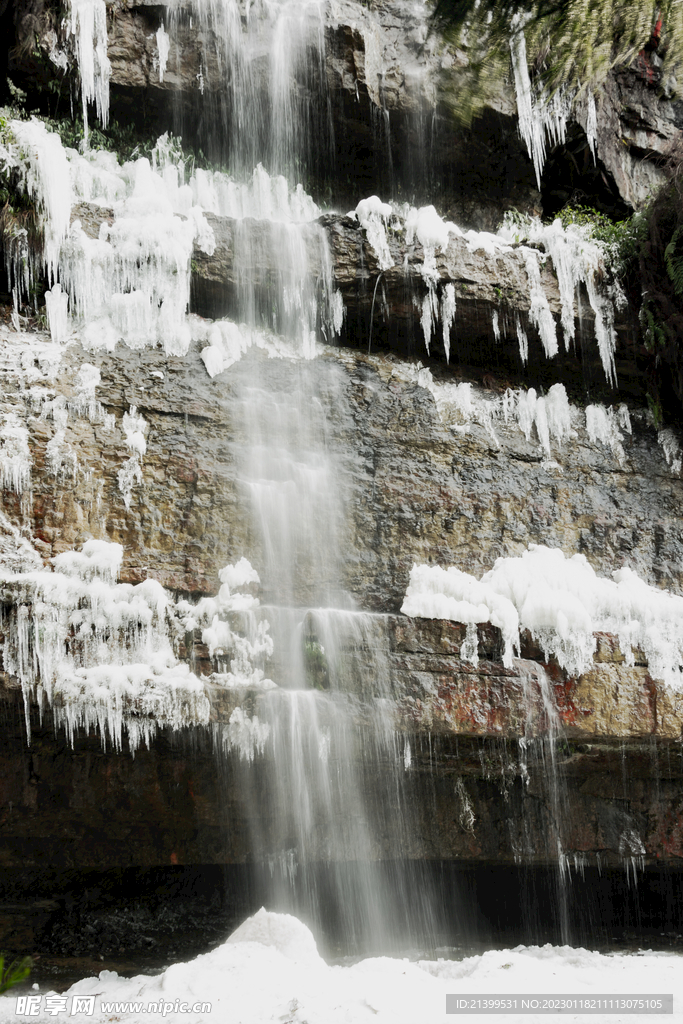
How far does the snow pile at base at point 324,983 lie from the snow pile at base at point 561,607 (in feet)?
7.01

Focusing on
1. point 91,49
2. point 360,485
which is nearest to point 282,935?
point 360,485

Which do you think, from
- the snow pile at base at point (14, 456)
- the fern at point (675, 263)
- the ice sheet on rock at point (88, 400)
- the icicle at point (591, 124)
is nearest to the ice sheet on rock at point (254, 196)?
the ice sheet on rock at point (88, 400)

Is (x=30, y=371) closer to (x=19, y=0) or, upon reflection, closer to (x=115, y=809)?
(x=115, y=809)

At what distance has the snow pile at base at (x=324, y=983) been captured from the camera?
14.3 ft

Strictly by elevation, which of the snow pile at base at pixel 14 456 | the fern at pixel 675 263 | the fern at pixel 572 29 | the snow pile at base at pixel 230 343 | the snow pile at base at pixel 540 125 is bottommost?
the snow pile at base at pixel 14 456

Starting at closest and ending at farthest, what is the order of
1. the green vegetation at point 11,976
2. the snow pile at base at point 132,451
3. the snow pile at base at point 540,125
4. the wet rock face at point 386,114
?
the green vegetation at point 11,976 → the snow pile at base at point 132,451 → the wet rock face at point 386,114 → the snow pile at base at point 540,125

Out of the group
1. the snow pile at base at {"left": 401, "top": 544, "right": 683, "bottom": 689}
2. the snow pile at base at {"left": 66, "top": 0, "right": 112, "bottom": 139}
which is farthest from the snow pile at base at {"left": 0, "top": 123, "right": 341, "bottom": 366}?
the snow pile at base at {"left": 401, "top": 544, "right": 683, "bottom": 689}

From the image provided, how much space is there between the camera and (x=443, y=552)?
6.84 metres

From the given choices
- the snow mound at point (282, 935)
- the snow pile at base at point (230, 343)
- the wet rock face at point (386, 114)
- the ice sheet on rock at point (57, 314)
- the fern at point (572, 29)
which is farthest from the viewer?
the wet rock face at point (386, 114)

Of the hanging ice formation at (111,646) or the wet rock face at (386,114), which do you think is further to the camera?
the wet rock face at (386,114)

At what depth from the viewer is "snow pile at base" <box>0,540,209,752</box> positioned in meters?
5.05

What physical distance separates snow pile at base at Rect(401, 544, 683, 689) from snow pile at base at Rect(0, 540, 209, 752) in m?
2.04

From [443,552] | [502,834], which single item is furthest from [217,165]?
[502,834]

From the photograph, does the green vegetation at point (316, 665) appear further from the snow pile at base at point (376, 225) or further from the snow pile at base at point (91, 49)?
the snow pile at base at point (91, 49)
